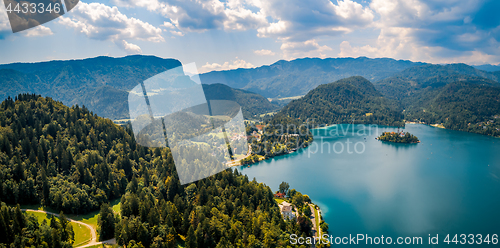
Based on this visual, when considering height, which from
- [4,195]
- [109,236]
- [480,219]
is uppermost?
[4,195]

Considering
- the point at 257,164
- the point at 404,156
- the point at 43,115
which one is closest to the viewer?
the point at 43,115

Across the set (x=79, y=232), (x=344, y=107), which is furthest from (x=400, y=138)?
(x=79, y=232)

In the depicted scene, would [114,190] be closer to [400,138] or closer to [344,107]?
[400,138]

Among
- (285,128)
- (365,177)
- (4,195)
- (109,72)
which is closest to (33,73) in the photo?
(109,72)

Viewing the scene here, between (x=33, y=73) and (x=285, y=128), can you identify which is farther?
(x=33, y=73)

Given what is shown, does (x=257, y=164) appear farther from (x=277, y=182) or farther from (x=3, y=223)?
(x=3, y=223)

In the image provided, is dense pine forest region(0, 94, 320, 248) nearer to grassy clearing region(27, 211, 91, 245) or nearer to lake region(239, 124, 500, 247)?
grassy clearing region(27, 211, 91, 245)
